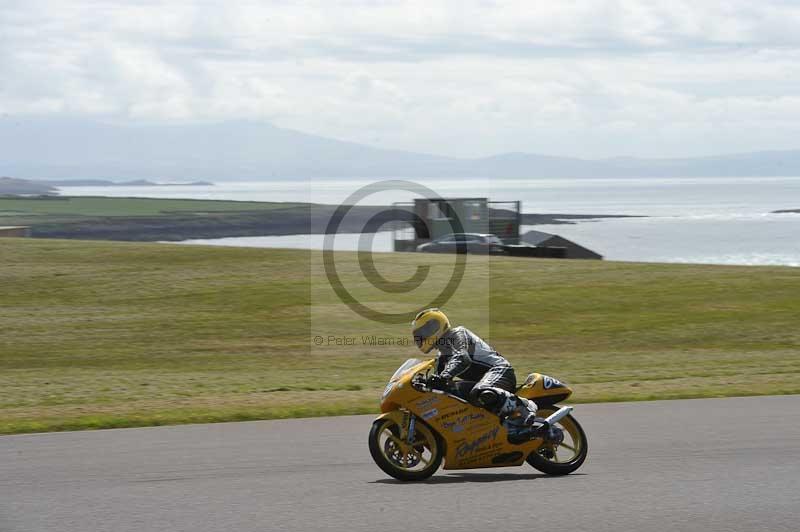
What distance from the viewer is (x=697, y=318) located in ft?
84.0

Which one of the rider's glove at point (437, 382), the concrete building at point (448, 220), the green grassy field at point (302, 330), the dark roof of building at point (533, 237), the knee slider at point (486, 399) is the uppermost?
the concrete building at point (448, 220)

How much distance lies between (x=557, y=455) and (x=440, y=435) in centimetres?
130

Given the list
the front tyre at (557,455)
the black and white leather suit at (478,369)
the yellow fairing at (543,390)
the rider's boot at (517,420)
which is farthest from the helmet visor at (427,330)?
the front tyre at (557,455)

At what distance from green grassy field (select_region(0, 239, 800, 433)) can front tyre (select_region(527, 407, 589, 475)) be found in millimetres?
4787

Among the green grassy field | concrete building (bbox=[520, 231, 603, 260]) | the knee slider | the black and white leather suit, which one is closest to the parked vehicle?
concrete building (bbox=[520, 231, 603, 260])

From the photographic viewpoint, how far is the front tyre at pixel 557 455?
30.8 feet

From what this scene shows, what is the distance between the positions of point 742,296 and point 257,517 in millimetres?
23369

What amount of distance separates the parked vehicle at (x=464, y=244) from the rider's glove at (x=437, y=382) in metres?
38.6

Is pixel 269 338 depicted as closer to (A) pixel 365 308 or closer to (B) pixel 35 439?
(A) pixel 365 308

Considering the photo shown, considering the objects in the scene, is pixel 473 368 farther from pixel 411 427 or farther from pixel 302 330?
pixel 302 330

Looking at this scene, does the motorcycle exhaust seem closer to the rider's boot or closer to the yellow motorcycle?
the yellow motorcycle

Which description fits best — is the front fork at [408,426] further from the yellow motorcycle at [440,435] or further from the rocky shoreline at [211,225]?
the rocky shoreline at [211,225]

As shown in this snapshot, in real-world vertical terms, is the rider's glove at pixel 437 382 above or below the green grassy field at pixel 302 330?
above

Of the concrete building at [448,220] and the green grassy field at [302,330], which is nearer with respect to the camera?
the green grassy field at [302,330]
